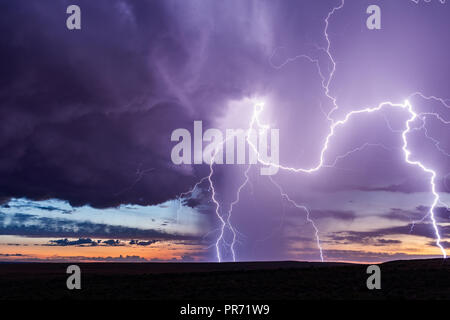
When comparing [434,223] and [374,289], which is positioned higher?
[434,223]

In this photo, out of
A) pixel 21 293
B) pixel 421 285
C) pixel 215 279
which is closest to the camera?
pixel 421 285

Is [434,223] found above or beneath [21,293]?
above

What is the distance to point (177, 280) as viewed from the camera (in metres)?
30.5

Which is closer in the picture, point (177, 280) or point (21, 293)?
point (21, 293)

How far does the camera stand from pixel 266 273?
32250 millimetres
